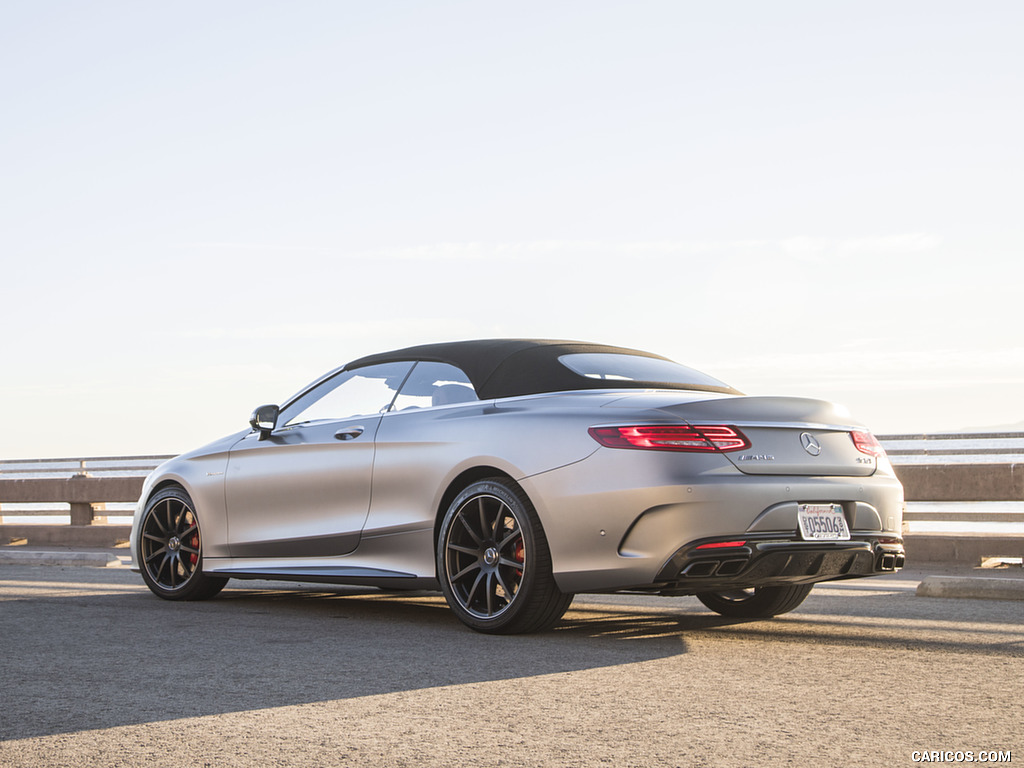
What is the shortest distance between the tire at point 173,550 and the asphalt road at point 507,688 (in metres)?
0.70

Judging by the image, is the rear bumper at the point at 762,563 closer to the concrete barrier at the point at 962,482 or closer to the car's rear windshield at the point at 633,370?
the car's rear windshield at the point at 633,370

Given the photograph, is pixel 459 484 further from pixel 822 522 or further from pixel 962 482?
pixel 962 482

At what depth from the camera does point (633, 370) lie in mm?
6438

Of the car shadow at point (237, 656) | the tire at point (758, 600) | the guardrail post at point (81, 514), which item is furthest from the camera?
the guardrail post at point (81, 514)

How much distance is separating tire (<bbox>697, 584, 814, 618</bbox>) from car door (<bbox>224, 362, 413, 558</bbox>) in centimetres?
204

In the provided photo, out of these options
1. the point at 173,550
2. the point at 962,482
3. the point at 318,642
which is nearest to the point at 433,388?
the point at 318,642

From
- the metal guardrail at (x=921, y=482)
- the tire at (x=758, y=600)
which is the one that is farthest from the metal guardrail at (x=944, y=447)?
the tire at (x=758, y=600)

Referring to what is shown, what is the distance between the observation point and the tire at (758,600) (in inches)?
266

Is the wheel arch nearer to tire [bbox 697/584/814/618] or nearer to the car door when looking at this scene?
the car door

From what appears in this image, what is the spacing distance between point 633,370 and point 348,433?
66.3 inches

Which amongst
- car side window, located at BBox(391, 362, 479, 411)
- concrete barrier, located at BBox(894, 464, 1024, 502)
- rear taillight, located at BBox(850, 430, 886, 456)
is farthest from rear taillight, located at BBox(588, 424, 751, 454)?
concrete barrier, located at BBox(894, 464, 1024, 502)

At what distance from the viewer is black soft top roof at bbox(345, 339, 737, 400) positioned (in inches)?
245

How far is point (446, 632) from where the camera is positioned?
6.12 metres

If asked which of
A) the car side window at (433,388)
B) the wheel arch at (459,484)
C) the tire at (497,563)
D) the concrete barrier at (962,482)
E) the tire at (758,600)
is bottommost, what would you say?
the tire at (758,600)
